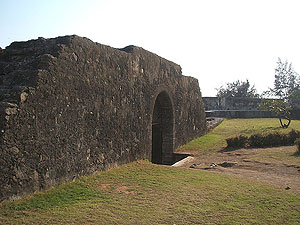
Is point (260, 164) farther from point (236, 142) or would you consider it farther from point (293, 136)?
point (293, 136)

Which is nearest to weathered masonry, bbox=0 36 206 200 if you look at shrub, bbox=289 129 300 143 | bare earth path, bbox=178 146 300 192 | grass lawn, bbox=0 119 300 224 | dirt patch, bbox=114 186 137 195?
grass lawn, bbox=0 119 300 224

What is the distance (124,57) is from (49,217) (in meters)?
3.83

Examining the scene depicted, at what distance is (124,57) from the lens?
242 inches

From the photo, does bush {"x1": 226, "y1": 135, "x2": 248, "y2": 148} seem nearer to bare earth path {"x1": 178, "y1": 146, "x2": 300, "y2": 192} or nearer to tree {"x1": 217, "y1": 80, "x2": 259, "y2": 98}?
bare earth path {"x1": 178, "y1": 146, "x2": 300, "y2": 192}

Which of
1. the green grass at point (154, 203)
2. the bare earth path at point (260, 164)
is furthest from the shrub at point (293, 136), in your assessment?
the green grass at point (154, 203)

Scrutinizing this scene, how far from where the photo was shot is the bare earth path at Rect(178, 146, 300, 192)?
19.0ft

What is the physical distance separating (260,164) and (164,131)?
3.31 metres

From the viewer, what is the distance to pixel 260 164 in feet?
24.0

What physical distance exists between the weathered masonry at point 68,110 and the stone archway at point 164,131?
1.87 metres

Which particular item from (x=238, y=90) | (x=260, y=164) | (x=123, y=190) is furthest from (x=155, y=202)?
(x=238, y=90)

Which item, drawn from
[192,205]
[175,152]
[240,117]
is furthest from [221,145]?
[240,117]

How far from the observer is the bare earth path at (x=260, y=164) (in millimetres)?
5794

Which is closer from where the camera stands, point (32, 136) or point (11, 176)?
point (11, 176)

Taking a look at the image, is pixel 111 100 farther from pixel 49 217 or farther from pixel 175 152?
pixel 175 152
